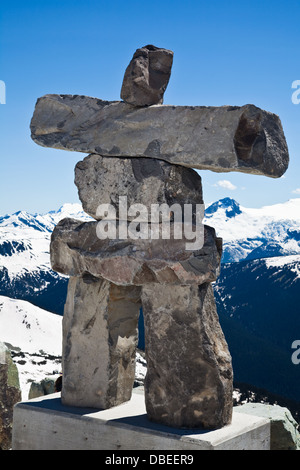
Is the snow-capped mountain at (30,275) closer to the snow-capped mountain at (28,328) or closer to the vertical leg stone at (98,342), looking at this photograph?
the snow-capped mountain at (28,328)

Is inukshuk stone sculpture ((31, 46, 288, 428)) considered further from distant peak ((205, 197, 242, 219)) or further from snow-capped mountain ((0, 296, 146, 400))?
distant peak ((205, 197, 242, 219))

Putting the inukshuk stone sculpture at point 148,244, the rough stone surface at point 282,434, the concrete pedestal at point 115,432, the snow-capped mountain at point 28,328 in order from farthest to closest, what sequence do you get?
the snow-capped mountain at point 28,328, the rough stone surface at point 282,434, the inukshuk stone sculpture at point 148,244, the concrete pedestal at point 115,432

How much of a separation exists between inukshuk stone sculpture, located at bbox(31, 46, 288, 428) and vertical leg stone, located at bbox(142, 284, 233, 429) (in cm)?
1

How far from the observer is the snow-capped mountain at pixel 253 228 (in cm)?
15262

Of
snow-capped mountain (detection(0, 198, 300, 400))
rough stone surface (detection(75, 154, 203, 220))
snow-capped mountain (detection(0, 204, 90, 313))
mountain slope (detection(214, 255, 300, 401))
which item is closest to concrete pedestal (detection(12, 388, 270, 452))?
rough stone surface (detection(75, 154, 203, 220))

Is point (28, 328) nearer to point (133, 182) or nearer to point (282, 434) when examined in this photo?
point (282, 434)

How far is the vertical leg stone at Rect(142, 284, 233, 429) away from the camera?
20.3 ft

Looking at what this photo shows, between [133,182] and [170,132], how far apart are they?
660 mm

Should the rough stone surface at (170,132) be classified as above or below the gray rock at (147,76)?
below

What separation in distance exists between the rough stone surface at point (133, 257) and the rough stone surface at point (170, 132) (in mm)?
822

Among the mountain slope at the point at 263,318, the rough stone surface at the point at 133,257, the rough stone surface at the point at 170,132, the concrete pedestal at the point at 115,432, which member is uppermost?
the rough stone surface at the point at 170,132

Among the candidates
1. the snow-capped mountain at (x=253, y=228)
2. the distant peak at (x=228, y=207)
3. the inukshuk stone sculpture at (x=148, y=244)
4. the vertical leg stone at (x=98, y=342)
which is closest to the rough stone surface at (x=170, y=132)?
the inukshuk stone sculpture at (x=148, y=244)

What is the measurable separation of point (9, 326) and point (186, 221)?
1316 inches
